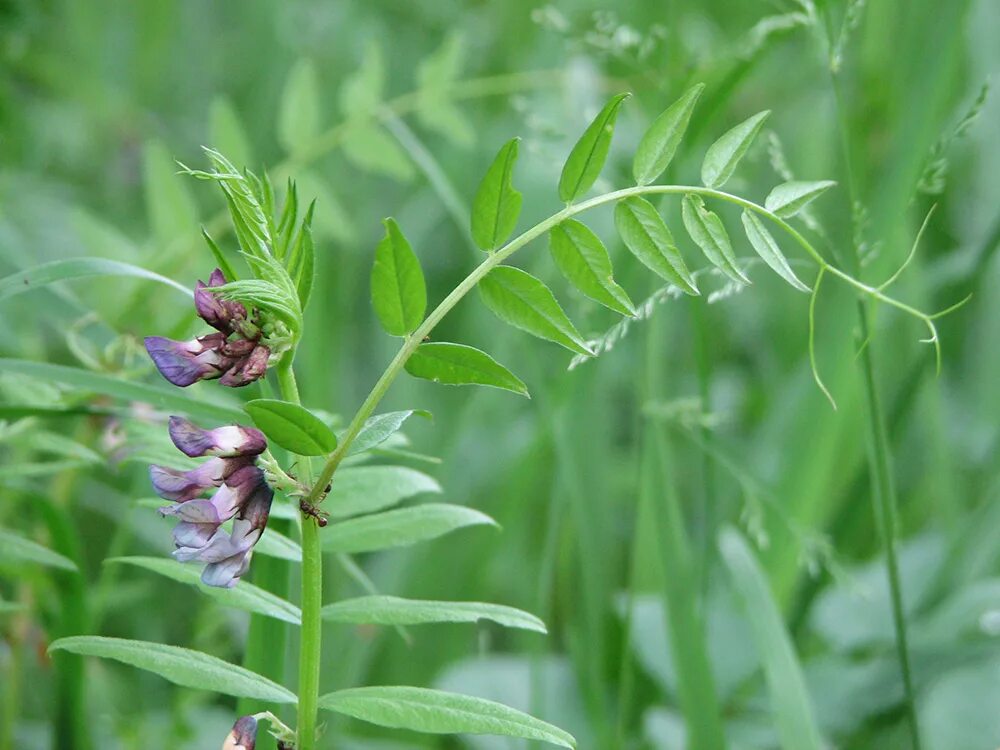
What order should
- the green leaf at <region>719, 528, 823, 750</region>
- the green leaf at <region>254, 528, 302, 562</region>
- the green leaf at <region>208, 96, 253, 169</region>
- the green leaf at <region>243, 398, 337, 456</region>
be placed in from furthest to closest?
the green leaf at <region>208, 96, 253, 169</region>
the green leaf at <region>719, 528, 823, 750</region>
the green leaf at <region>254, 528, 302, 562</region>
the green leaf at <region>243, 398, 337, 456</region>

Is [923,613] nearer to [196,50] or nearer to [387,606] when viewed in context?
[387,606]

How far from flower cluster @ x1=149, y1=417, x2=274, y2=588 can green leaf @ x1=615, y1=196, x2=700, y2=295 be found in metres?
0.20

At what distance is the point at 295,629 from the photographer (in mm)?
752

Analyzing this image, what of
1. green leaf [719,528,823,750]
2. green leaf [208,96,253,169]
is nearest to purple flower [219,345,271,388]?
green leaf [719,528,823,750]

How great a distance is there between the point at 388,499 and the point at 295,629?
18 cm

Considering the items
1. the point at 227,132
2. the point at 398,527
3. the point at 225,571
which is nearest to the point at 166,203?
the point at 227,132

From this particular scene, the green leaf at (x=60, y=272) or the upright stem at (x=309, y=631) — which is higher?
the green leaf at (x=60, y=272)

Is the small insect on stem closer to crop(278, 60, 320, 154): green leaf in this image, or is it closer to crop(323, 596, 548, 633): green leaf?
crop(323, 596, 548, 633): green leaf

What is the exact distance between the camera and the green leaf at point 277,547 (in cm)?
57

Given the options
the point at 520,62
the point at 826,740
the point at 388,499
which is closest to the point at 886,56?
the point at 520,62

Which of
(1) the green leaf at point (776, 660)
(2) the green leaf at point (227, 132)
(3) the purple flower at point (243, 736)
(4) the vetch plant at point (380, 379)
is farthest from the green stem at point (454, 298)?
(2) the green leaf at point (227, 132)

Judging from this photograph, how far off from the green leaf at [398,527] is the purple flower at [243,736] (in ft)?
0.38

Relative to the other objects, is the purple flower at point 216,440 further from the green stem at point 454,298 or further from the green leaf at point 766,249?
the green leaf at point 766,249

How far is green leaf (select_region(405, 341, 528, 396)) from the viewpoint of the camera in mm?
502
